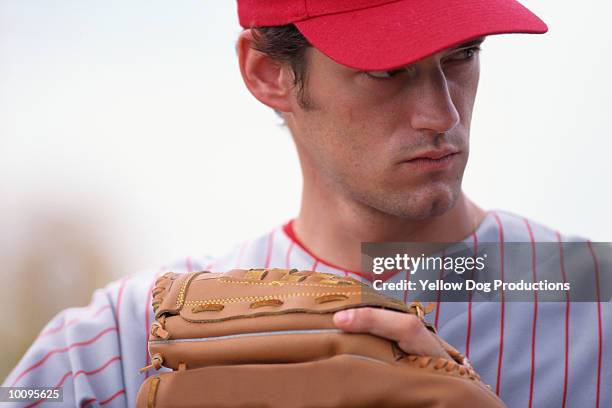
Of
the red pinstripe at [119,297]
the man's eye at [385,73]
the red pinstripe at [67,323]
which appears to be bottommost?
the red pinstripe at [67,323]

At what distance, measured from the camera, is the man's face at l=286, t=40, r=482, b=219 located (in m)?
1.32

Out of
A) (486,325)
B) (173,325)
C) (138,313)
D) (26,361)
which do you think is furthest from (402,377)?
(26,361)

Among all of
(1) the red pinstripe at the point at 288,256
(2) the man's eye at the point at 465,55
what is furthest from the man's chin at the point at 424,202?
(1) the red pinstripe at the point at 288,256

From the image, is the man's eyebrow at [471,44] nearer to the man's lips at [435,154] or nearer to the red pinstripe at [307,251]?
the man's lips at [435,154]

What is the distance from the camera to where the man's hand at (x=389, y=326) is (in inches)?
40.8

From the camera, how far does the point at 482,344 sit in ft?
4.76

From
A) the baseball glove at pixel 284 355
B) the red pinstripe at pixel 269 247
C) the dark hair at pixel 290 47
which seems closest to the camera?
the baseball glove at pixel 284 355

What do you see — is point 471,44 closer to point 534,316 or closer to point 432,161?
point 432,161

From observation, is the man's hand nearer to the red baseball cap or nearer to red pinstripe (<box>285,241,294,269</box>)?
the red baseball cap

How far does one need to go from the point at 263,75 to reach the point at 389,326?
0.73 metres

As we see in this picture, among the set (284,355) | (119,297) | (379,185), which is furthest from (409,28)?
(119,297)

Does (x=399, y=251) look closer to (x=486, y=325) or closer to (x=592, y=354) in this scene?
(x=486, y=325)

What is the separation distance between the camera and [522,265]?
5.06 feet

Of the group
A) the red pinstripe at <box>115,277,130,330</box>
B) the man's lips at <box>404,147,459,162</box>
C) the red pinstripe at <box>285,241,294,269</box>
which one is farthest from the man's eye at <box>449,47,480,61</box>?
the red pinstripe at <box>115,277,130,330</box>
